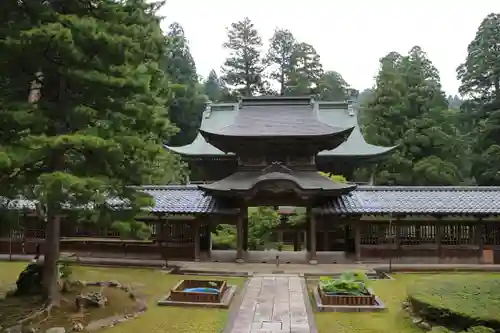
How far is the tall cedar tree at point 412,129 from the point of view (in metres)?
36.6

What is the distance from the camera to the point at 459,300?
36.9ft

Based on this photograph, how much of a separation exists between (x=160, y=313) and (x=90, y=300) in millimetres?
1833

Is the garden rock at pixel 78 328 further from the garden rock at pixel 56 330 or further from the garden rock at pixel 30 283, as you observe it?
the garden rock at pixel 30 283

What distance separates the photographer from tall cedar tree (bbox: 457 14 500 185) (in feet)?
129

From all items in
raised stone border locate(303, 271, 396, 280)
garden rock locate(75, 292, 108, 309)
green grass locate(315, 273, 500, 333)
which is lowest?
green grass locate(315, 273, 500, 333)

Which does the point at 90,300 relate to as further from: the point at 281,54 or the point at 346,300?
the point at 281,54

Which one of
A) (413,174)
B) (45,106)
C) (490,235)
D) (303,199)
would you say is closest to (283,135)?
(303,199)

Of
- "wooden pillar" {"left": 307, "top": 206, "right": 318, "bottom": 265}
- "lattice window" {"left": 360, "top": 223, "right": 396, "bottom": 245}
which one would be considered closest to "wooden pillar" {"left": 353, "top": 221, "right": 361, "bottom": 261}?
"lattice window" {"left": 360, "top": 223, "right": 396, "bottom": 245}

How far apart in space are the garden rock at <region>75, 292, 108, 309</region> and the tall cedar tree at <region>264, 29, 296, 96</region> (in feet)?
168

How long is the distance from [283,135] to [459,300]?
12.3m

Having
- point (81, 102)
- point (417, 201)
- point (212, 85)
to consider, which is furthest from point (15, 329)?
point (212, 85)

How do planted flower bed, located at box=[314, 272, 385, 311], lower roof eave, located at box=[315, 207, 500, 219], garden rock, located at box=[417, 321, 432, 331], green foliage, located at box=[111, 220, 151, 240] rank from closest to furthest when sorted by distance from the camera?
garden rock, located at box=[417, 321, 432, 331], green foliage, located at box=[111, 220, 151, 240], planted flower bed, located at box=[314, 272, 385, 311], lower roof eave, located at box=[315, 207, 500, 219]

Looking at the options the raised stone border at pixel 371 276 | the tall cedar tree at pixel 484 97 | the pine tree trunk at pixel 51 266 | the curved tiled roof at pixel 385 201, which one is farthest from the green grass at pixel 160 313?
the tall cedar tree at pixel 484 97

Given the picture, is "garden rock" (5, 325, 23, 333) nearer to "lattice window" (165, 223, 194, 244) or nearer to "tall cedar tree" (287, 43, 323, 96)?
"lattice window" (165, 223, 194, 244)
